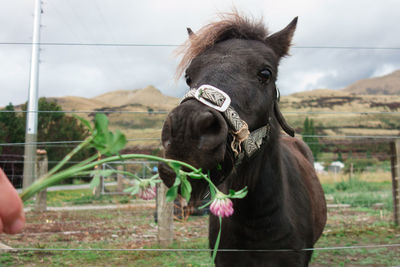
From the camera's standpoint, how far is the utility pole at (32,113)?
7.76 meters

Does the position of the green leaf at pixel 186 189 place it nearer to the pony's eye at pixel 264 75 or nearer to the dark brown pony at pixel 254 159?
the dark brown pony at pixel 254 159

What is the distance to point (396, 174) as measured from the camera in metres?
7.66

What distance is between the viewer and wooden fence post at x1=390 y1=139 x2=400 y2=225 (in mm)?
7484

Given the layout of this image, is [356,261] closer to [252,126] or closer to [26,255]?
[252,126]

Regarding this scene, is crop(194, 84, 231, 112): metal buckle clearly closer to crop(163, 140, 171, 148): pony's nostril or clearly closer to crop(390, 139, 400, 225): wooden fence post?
crop(163, 140, 171, 148): pony's nostril

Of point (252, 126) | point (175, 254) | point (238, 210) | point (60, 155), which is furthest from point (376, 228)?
point (60, 155)

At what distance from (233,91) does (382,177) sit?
1993 centimetres

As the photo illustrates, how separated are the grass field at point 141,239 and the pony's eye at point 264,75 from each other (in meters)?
3.16

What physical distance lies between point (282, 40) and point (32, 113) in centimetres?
743

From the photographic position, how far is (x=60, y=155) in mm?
19781

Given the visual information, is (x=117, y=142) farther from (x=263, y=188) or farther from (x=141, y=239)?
(x=141, y=239)

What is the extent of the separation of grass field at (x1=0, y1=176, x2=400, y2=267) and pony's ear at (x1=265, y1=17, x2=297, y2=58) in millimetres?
3166

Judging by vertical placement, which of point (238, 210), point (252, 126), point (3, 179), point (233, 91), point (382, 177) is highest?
point (233, 91)

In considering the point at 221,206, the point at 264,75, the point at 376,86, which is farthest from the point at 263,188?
the point at 376,86
